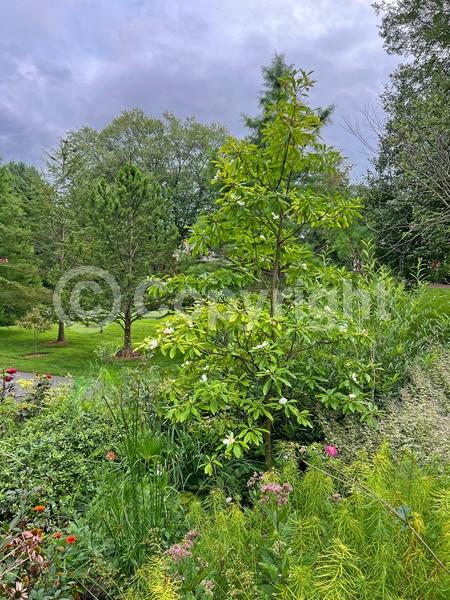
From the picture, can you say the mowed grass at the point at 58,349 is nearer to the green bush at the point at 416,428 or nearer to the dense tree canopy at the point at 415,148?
the dense tree canopy at the point at 415,148

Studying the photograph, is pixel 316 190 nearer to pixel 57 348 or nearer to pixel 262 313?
pixel 262 313

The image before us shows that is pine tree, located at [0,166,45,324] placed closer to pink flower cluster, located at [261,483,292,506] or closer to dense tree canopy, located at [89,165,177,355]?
dense tree canopy, located at [89,165,177,355]

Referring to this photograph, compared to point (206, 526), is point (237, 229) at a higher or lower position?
higher

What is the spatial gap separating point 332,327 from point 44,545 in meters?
1.86

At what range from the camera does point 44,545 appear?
6.09ft

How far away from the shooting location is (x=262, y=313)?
94.0 inches

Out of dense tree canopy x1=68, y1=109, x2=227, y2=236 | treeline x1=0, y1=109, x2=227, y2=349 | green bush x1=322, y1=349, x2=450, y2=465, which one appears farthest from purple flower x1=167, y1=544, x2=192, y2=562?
dense tree canopy x1=68, y1=109, x2=227, y2=236

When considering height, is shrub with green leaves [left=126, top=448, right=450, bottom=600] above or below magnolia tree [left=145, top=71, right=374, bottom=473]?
below

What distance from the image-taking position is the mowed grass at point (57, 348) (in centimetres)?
1042

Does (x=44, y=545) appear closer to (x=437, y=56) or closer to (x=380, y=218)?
(x=380, y=218)

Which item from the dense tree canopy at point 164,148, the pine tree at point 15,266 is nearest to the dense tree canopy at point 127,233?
the pine tree at point 15,266

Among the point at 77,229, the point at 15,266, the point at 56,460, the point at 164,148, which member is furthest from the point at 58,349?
the point at 164,148

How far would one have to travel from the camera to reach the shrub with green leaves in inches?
47.6

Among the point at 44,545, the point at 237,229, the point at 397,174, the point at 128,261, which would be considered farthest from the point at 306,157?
the point at 128,261
